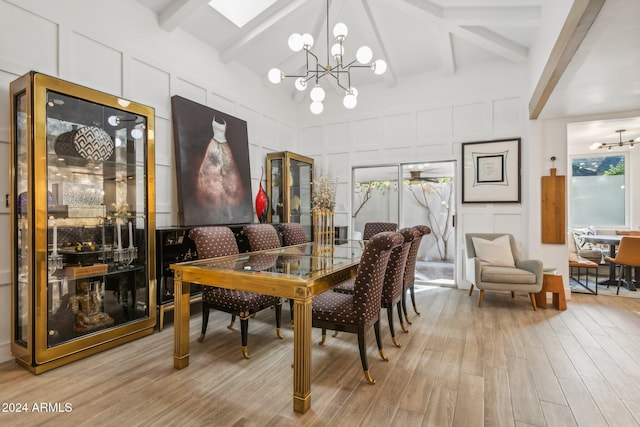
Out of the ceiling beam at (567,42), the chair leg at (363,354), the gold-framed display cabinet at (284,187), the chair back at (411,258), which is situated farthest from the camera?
the gold-framed display cabinet at (284,187)

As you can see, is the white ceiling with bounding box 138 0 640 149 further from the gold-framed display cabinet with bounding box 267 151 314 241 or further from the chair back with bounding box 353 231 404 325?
the chair back with bounding box 353 231 404 325

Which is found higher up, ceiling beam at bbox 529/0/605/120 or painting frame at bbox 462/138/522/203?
ceiling beam at bbox 529/0/605/120

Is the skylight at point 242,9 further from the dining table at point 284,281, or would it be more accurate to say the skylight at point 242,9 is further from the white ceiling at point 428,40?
the dining table at point 284,281

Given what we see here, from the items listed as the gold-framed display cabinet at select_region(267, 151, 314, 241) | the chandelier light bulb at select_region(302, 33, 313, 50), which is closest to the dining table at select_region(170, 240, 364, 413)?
the chandelier light bulb at select_region(302, 33, 313, 50)

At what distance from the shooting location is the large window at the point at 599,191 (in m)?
6.69

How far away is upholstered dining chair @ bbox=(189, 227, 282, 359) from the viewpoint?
2652mm

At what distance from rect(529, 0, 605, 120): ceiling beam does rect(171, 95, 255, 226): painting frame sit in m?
3.73

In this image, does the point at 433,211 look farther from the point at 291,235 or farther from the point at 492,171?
the point at 291,235

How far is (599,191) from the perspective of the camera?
270 inches

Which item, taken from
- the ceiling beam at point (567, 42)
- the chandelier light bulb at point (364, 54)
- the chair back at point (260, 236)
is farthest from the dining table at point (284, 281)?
the ceiling beam at point (567, 42)

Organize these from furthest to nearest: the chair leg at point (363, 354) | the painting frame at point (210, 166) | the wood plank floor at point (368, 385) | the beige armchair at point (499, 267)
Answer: the beige armchair at point (499, 267) < the painting frame at point (210, 166) < the chair leg at point (363, 354) < the wood plank floor at point (368, 385)

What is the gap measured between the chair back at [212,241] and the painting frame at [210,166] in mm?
836

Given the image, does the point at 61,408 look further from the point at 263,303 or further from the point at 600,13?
the point at 600,13

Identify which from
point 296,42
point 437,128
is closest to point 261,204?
point 296,42
